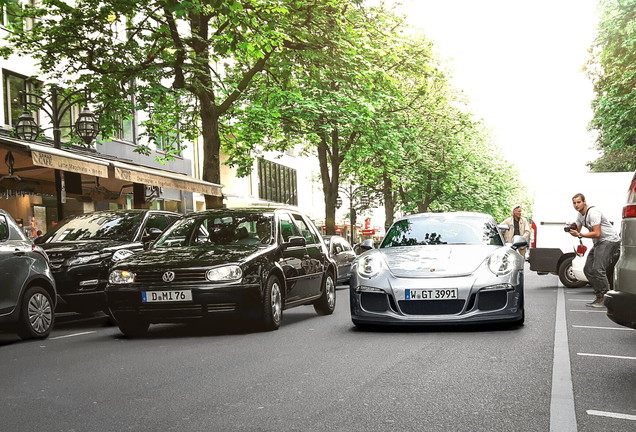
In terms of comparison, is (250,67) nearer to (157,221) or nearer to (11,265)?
(157,221)

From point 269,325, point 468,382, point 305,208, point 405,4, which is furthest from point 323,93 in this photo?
point 305,208

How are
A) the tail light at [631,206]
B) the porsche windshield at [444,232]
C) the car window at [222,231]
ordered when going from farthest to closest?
the car window at [222,231] < the porsche windshield at [444,232] < the tail light at [631,206]

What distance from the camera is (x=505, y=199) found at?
59719 millimetres

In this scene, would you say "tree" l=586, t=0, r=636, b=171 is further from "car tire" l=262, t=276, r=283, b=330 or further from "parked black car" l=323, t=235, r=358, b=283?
"car tire" l=262, t=276, r=283, b=330

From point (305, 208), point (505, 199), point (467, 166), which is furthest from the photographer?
point (305, 208)

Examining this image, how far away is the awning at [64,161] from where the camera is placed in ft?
49.1

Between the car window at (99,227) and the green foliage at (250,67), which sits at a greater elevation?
the green foliage at (250,67)

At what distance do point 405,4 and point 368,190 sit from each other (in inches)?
749

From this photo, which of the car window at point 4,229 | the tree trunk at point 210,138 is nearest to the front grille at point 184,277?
the car window at point 4,229

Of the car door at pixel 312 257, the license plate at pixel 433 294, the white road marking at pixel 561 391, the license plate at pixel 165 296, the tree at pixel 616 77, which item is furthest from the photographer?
the tree at pixel 616 77

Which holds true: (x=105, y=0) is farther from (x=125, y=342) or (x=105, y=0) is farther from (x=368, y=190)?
(x=368, y=190)

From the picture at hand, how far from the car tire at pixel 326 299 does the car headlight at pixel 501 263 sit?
356 centimetres

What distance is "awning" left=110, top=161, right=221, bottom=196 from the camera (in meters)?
18.4

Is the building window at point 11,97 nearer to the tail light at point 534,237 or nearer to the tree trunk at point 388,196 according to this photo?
the tail light at point 534,237
